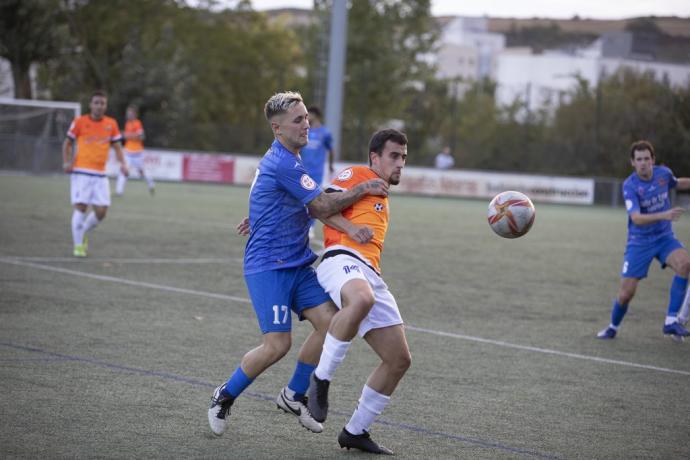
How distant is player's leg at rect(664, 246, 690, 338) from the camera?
1050 centimetres

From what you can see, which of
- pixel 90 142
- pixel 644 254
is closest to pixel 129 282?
pixel 90 142

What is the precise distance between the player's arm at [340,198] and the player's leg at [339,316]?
305 millimetres

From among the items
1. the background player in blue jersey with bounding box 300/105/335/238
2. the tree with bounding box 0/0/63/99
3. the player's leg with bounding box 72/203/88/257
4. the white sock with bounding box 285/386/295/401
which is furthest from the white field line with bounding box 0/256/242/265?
the tree with bounding box 0/0/63/99

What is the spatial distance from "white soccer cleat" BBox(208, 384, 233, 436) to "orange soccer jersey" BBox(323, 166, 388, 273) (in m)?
1.13

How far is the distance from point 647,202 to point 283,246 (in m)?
5.83

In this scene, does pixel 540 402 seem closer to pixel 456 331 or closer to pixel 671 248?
pixel 456 331

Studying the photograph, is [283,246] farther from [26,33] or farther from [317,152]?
[26,33]

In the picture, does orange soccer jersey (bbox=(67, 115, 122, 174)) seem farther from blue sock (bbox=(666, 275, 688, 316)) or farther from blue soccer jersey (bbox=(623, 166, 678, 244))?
blue sock (bbox=(666, 275, 688, 316))

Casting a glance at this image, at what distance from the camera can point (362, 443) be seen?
580 cm

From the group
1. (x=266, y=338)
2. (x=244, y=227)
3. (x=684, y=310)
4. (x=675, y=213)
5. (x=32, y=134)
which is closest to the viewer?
(x=266, y=338)

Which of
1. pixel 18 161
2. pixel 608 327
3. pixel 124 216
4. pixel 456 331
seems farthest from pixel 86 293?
pixel 18 161

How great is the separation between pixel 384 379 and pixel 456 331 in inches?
186

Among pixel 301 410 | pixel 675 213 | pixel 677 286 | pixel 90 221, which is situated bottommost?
pixel 90 221

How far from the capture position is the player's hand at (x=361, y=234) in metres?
5.89
